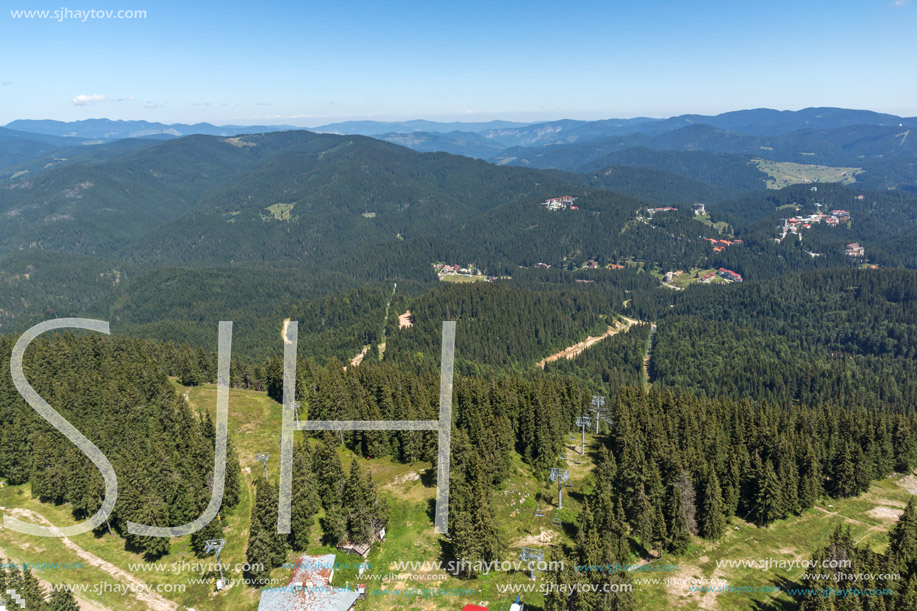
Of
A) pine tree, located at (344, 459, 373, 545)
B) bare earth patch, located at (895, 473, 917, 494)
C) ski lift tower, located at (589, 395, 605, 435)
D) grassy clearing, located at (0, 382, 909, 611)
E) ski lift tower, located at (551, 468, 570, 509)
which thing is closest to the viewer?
grassy clearing, located at (0, 382, 909, 611)

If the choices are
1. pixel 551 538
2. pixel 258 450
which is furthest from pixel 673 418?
pixel 258 450

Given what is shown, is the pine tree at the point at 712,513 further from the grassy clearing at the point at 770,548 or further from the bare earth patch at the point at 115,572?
the bare earth patch at the point at 115,572

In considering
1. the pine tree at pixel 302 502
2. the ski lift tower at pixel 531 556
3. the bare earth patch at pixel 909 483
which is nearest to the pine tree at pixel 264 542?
the pine tree at pixel 302 502

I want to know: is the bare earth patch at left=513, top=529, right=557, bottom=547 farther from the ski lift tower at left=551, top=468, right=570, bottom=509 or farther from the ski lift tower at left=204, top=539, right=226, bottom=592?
the ski lift tower at left=204, top=539, right=226, bottom=592

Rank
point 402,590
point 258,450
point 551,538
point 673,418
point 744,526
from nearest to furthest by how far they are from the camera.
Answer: point 402,590 < point 551,538 < point 744,526 < point 258,450 < point 673,418

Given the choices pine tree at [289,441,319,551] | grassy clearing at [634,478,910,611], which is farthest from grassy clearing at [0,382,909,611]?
pine tree at [289,441,319,551]

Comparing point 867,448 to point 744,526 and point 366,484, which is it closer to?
point 744,526

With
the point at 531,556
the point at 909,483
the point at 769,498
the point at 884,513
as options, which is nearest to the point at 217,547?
the point at 531,556

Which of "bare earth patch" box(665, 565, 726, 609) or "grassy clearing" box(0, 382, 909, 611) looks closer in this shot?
"grassy clearing" box(0, 382, 909, 611)
